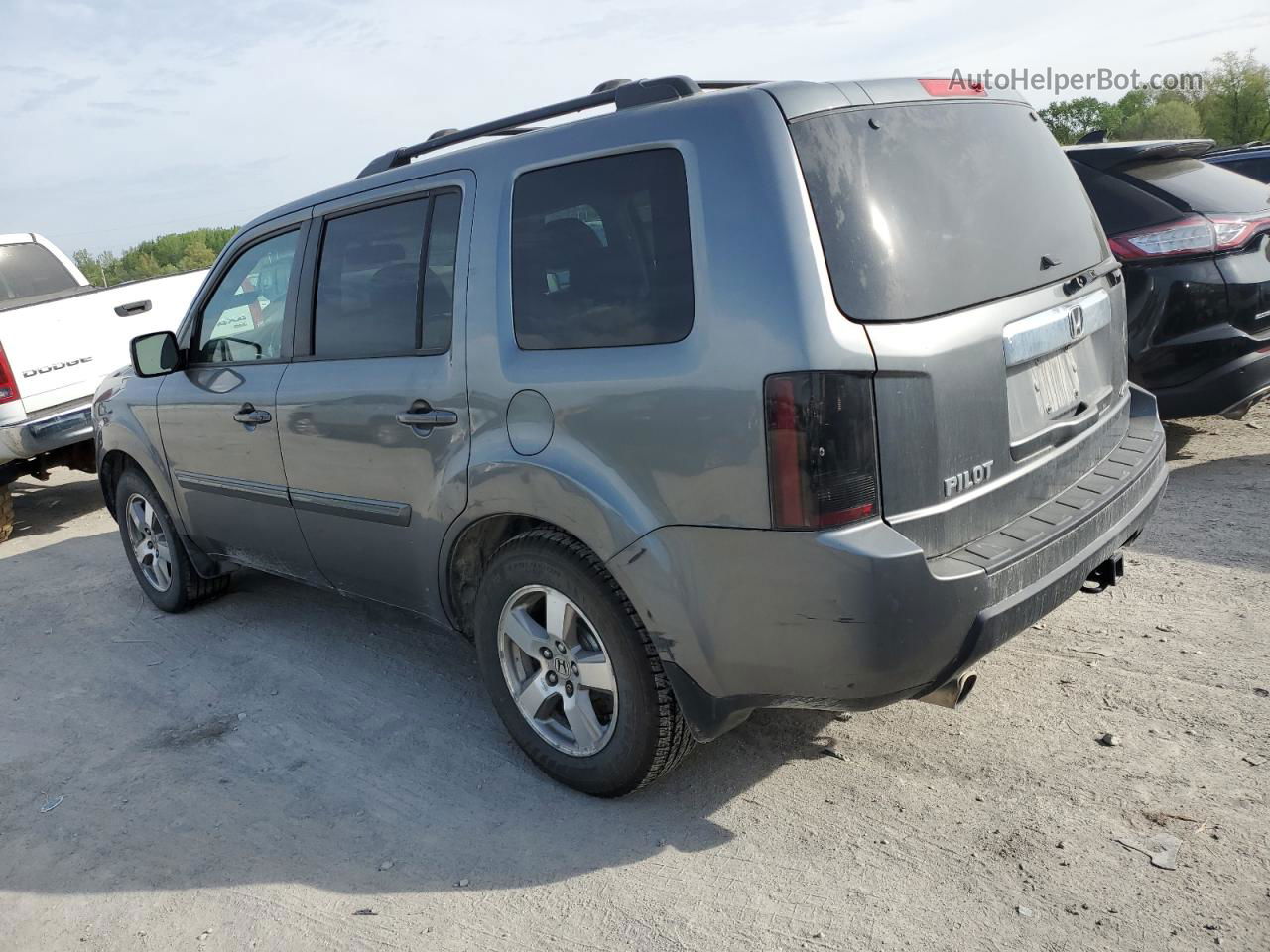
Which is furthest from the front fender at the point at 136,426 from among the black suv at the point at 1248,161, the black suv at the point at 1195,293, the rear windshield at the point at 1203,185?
the black suv at the point at 1248,161

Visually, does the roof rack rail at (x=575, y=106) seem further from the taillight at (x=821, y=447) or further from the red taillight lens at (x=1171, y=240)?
the red taillight lens at (x=1171, y=240)

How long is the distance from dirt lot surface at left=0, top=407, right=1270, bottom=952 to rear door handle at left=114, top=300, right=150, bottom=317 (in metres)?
4.02

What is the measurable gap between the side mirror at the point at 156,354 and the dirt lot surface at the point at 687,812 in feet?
4.45

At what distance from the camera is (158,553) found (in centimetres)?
545

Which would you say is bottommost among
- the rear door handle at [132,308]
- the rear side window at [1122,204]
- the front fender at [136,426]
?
the front fender at [136,426]

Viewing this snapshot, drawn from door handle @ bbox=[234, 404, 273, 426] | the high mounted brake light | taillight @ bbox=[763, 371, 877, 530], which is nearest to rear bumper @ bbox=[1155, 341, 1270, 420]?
the high mounted brake light

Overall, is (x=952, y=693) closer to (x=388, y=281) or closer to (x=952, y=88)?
(x=952, y=88)

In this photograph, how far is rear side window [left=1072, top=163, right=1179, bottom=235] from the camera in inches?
215

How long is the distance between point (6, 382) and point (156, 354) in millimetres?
3138

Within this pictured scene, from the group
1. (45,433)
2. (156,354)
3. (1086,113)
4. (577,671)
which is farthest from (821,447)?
(1086,113)

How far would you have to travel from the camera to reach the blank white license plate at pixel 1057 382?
299 centimetres

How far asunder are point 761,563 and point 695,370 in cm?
51

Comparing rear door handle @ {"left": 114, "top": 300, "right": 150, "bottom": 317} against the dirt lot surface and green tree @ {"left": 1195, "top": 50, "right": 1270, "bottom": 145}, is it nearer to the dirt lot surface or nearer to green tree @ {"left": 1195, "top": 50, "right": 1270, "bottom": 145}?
the dirt lot surface

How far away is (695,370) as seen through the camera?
269 cm
